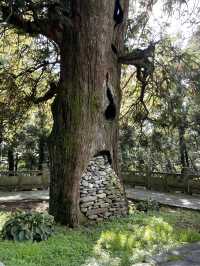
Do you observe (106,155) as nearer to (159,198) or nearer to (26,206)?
(26,206)

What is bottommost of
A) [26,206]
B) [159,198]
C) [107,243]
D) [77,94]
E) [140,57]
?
[107,243]

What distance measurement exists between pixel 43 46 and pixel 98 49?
10.7 feet

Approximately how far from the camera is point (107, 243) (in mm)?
6422

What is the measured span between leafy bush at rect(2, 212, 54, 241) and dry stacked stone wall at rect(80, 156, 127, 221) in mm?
1718

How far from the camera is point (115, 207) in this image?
9.15m

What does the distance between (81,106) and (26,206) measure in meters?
4.69

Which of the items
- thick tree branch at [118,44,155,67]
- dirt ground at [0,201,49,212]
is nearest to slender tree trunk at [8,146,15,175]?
dirt ground at [0,201,49,212]

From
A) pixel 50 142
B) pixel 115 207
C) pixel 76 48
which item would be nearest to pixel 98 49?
pixel 76 48

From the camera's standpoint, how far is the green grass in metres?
5.33

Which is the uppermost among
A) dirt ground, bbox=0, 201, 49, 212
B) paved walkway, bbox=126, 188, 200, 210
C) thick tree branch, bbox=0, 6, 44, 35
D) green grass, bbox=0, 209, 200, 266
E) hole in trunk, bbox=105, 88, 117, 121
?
thick tree branch, bbox=0, 6, 44, 35

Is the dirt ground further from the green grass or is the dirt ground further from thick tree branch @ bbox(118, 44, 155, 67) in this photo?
thick tree branch @ bbox(118, 44, 155, 67)

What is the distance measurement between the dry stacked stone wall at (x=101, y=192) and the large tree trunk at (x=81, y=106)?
232 mm

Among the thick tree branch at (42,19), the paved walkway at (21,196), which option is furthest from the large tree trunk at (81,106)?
the paved walkway at (21,196)

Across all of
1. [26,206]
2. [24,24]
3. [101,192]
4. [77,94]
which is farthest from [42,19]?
[26,206]
